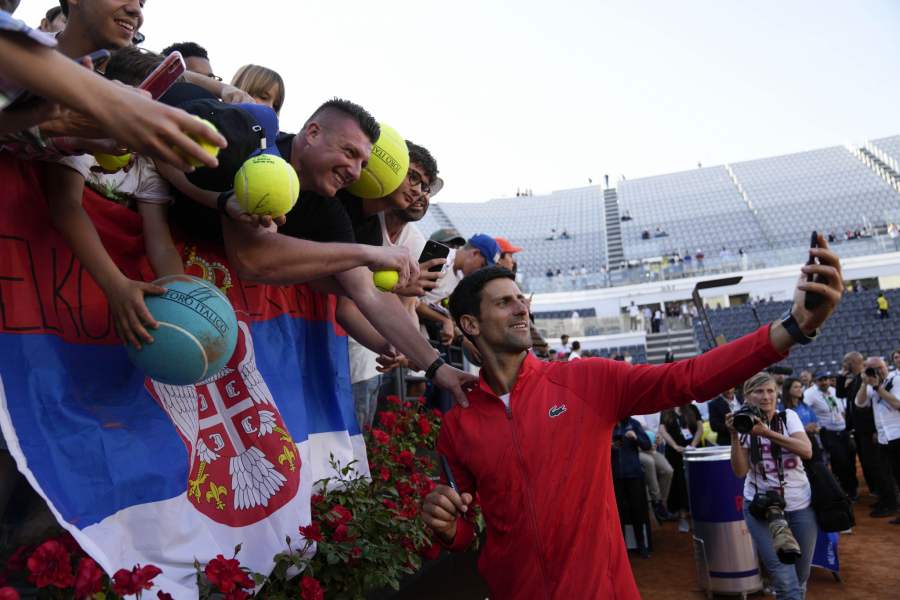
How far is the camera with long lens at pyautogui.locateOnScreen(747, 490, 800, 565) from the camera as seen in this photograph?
4.57 metres

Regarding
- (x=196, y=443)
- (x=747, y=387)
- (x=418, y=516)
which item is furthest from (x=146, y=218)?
(x=747, y=387)

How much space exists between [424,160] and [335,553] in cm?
224

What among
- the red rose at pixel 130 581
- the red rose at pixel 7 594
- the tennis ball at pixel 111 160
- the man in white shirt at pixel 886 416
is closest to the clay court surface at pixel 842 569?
the man in white shirt at pixel 886 416

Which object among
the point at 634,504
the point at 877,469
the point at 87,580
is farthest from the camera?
the point at 877,469

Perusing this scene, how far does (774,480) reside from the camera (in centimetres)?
521

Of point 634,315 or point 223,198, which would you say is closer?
point 223,198

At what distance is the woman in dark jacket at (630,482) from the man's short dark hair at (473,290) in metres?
6.02

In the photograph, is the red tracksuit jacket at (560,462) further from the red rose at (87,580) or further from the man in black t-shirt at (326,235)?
the red rose at (87,580)

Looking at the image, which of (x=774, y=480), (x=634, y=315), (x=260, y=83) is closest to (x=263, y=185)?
(x=260, y=83)

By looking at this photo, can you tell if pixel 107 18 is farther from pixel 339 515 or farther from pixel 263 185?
pixel 339 515

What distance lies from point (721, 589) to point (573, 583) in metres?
5.41

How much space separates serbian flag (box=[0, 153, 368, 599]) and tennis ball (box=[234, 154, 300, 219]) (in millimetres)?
796

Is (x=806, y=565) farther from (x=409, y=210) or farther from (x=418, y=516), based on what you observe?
(x=409, y=210)

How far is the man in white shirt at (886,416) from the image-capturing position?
8.70 meters
